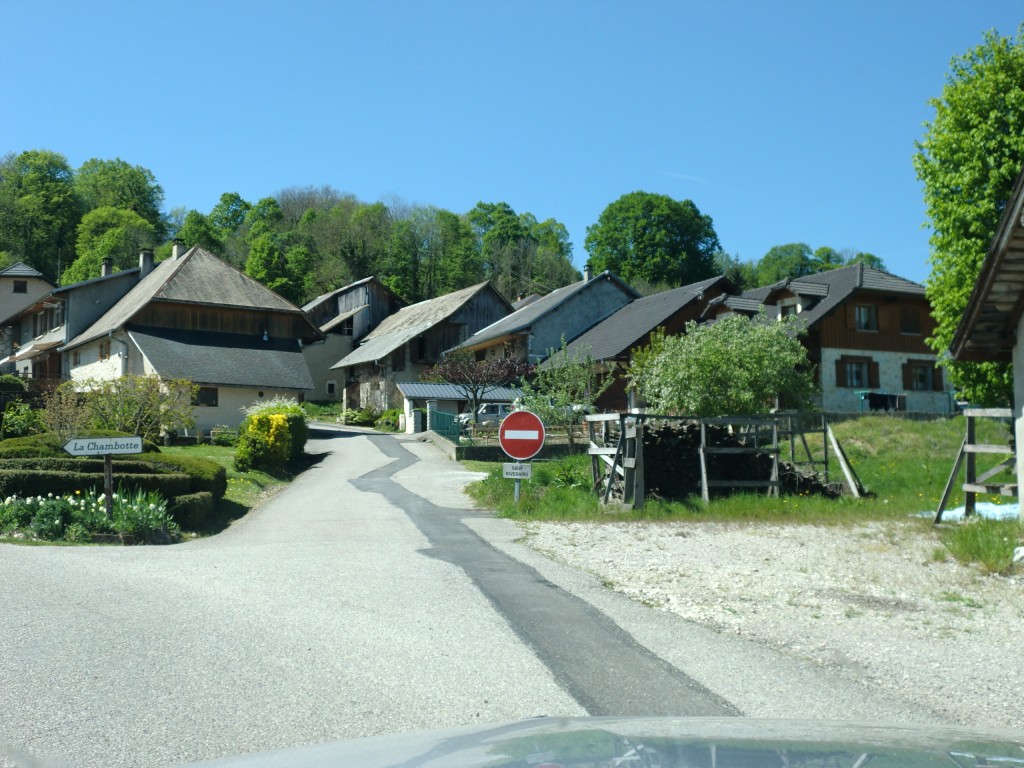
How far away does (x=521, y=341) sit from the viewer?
55.1m

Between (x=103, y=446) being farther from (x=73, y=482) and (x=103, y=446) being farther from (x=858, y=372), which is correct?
(x=858, y=372)

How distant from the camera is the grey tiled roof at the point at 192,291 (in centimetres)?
4816

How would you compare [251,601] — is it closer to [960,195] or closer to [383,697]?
[383,697]

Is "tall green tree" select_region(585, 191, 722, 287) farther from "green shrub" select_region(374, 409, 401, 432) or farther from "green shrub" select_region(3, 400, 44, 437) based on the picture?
"green shrub" select_region(3, 400, 44, 437)

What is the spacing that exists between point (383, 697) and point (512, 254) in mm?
93845

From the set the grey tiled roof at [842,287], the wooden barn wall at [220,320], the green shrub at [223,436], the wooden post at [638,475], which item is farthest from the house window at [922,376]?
the wooden post at [638,475]

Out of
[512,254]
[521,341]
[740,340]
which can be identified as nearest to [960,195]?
[740,340]

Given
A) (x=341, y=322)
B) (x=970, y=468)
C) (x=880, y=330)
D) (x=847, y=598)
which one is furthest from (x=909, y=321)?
(x=847, y=598)

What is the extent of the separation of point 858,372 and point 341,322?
39.8 metres

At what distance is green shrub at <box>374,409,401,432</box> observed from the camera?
53406 mm

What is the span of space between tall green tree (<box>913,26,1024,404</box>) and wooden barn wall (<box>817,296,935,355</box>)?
17180mm

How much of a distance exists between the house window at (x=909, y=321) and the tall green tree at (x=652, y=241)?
43365 mm

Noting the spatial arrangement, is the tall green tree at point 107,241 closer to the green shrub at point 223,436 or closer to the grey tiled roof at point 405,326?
the grey tiled roof at point 405,326

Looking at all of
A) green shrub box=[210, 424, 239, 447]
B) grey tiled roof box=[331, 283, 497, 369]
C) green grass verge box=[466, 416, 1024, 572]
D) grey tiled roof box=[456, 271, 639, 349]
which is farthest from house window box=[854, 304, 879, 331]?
green shrub box=[210, 424, 239, 447]
